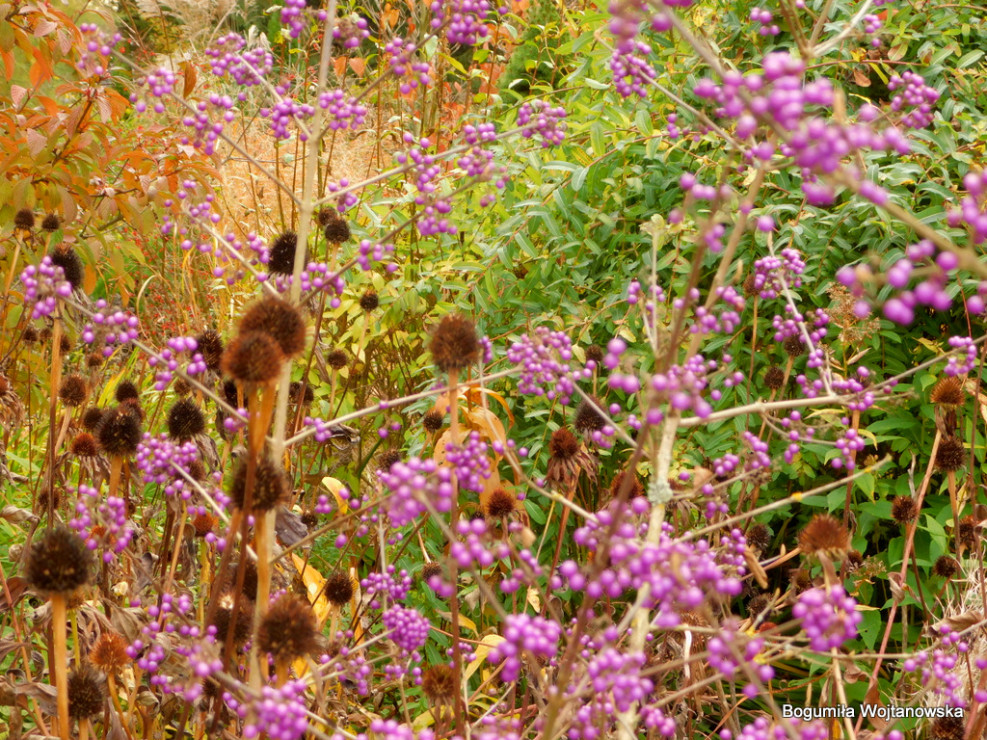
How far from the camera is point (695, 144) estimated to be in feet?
10.1

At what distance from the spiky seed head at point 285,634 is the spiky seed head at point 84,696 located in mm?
539

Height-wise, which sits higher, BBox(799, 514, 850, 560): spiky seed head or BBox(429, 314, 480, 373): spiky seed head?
BBox(429, 314, 480, 373): spiky seed head

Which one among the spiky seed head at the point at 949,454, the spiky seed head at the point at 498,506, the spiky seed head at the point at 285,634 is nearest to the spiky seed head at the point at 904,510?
the spiky seed head at the point at 949,454

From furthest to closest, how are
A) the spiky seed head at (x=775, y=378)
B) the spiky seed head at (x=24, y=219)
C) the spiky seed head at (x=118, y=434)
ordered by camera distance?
the spiky seed head at (x=24, y=219)
the spiky seed head at (x=775, y=378)
the spiky seed head at (x=118, y=434)

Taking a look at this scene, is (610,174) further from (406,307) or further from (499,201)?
(406,307)

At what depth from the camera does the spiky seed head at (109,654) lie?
176 cm

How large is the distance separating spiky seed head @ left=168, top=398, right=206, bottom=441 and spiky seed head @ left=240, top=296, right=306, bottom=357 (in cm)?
78

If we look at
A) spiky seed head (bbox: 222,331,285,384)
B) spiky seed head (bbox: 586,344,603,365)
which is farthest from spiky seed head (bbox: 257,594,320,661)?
spiky seed head (bbox: 586,344,603,365)

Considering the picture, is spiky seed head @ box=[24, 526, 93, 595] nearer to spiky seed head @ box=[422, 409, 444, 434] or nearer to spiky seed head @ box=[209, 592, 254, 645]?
spiky seed head @ box=[209, 592, 254, 645]

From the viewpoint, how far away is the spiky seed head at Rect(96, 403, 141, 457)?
211 centimetres

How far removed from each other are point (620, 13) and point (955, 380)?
211 cm

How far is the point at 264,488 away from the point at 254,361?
24 cm

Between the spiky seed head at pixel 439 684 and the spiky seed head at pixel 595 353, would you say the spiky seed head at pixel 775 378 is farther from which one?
the spiky seed head at pixel 439 684

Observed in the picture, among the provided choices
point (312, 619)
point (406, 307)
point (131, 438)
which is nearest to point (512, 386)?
point (406, 307)
